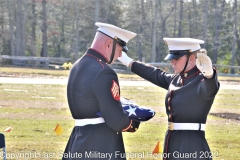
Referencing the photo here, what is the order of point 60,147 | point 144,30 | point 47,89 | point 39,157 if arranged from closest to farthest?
point 39,157
point 60,147
point 47,89
point 144,30

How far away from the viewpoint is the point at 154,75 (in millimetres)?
5781

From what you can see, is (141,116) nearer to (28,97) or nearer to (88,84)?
(88,84)

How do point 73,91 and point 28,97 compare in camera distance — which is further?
point 28,97

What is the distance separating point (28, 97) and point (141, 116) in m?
12.8

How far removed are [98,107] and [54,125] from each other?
7.13m

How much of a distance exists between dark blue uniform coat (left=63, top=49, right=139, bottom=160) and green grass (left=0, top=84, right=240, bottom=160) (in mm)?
3660

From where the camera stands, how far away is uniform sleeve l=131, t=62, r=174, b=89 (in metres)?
5.70

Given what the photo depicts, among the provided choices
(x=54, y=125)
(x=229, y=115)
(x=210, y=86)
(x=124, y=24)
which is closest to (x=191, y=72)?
(x=210, y=86)

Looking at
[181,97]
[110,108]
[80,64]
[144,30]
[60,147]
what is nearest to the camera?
[110,108]

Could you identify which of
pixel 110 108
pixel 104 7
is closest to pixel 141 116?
pixel 110 108

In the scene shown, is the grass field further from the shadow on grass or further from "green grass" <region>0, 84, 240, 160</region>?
the shadow on grass

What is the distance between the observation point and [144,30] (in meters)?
68.7

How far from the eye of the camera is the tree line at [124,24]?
60.1 m

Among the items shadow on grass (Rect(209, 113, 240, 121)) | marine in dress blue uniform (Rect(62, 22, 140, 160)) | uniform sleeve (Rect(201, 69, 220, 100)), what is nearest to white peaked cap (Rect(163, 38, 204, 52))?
uniform sleeve (Rect(201, 69, 220, 100))
